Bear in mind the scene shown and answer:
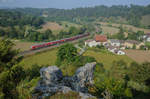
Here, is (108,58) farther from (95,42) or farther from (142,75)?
(142,75)

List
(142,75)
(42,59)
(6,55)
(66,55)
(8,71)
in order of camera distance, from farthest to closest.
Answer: (42,59) → (66,55) → (142,75) → (6,55) → (8,71)

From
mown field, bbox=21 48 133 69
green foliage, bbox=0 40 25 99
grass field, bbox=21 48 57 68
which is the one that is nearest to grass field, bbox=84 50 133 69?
mown field, bbox=21 48 133 69

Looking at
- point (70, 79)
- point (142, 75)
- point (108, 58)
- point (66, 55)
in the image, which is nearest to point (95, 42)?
point (108, 58)

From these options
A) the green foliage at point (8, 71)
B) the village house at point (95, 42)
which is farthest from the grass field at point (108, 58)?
the green foliage at point (8, 71)

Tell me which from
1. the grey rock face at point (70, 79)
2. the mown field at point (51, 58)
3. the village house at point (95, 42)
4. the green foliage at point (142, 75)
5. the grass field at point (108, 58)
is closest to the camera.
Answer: the grey rock face at point (70, 79)

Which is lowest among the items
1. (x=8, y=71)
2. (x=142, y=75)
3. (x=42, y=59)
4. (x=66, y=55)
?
(x=42, y=59)

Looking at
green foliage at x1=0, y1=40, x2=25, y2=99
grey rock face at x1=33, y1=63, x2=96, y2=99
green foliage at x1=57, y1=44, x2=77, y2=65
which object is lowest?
green foliage at x1=57, y1=44, x2=77, y2=65

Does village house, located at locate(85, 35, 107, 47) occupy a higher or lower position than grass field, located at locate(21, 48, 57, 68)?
higher

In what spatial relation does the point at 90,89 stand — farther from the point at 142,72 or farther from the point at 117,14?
the point at 117,14

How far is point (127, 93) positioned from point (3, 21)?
59.7 meters

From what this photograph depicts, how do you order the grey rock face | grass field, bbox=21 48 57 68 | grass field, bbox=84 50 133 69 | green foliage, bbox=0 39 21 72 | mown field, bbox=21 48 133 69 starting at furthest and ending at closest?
grass field, bbox=84 50 133 69, mown field, bbox=21 48 133 69, grass field, bbox=21 48 57 68, the grey rock face, green foliage, bbox=0 39 21 72

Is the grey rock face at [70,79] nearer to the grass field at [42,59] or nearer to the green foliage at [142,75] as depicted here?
the green foliage at [142,75]

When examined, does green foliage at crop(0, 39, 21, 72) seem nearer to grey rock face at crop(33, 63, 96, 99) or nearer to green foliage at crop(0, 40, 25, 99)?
green foliage at crop(0, 40, 25, 99)

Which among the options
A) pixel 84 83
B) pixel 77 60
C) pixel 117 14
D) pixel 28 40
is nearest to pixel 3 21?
pixel 28 40
